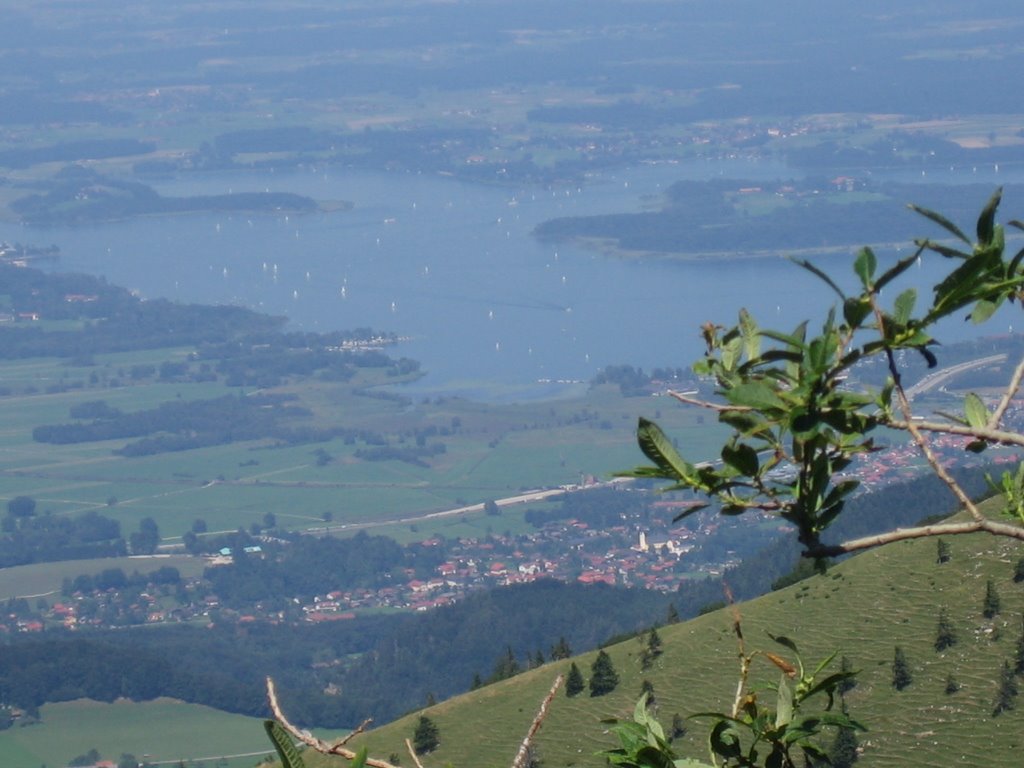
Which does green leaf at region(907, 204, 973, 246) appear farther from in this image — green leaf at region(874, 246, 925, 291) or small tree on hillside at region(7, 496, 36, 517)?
small tree on hillside at region(7, 496, 36, 517)

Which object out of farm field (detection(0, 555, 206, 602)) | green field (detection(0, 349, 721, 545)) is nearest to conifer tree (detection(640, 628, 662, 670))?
green field (detection(0, 349, 721, 545))

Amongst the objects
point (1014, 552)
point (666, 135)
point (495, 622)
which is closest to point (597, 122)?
point (666, 135)

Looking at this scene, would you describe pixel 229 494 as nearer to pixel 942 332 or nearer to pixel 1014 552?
pixel 942 332

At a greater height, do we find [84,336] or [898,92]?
[898,92]

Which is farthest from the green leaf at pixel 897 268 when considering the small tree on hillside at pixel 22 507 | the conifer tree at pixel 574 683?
the small tree on hillside at pixel 22 507

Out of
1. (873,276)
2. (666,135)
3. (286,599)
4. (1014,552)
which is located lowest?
(286,599)

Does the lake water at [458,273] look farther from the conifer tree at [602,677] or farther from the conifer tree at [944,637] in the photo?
the conifer tree at [944,637]
